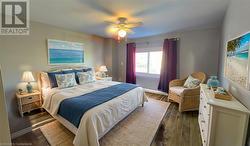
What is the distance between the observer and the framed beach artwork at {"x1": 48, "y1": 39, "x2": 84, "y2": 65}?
132 inches

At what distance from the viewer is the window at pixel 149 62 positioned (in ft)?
15.1

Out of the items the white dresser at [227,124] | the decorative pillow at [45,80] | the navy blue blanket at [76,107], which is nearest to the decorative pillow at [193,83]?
the white dresser at [227,124]

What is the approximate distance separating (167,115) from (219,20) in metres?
2.70

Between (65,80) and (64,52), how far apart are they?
1.07 m

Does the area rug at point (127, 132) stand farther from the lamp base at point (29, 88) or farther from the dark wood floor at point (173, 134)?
the lamp base at point (29, 88)

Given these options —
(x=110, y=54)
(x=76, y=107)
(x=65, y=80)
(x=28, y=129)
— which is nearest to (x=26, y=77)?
(x=65, y=80)

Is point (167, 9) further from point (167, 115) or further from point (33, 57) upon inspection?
point (33, 57)

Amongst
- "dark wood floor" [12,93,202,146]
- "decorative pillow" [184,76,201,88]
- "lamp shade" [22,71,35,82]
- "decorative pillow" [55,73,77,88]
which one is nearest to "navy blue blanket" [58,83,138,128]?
"dark wood floor" [12,93,202,146]

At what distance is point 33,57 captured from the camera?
3.01 meters

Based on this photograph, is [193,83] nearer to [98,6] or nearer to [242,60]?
[242,60]

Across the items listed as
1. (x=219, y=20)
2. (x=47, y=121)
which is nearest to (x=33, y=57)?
(x=47, y=121)

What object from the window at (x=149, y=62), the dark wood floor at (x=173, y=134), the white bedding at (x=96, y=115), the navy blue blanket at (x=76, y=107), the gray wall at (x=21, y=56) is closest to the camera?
the white bedding at (x=96, y=115)

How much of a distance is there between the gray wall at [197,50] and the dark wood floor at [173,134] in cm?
162

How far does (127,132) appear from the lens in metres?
2.20
